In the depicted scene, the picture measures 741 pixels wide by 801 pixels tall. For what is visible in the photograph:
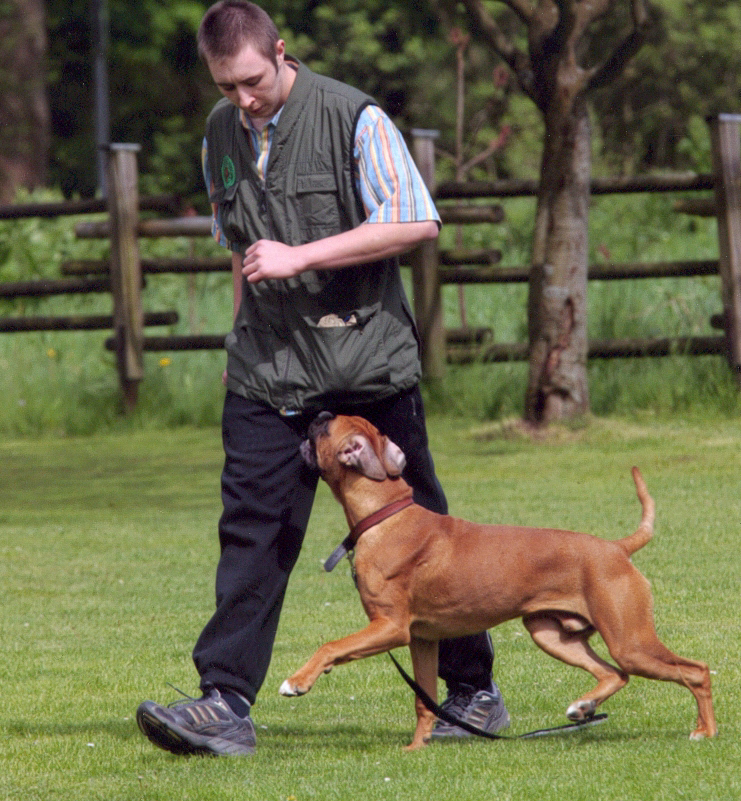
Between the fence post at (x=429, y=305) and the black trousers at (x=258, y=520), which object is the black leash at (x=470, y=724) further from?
the fence post at (x=429, y=305)

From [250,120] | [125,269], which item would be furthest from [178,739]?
[125,269]

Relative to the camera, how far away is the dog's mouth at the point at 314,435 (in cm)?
437

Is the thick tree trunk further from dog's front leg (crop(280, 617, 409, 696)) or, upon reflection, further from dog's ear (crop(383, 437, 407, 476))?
dog's front leg (crop(280, 617, 409, 696))

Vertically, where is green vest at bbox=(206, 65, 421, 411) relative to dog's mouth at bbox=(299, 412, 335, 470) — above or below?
above

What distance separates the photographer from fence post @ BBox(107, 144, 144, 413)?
13438 millimetres

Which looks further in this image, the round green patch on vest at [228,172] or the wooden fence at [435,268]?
the wooden fence at [435,268]

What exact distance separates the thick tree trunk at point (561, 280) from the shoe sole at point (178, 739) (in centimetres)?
716

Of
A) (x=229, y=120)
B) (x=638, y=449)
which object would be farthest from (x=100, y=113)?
(x=229, y=120)

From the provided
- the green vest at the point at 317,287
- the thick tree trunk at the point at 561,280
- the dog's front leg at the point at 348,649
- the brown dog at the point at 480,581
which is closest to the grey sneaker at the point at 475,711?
the brown dog at the point at 480,581

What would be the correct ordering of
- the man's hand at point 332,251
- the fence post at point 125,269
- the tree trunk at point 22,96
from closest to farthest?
the man's hand at point 332,251
the fence post at point 125,269
the tree trunk at point 22,96

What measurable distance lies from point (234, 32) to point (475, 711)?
7.10ft

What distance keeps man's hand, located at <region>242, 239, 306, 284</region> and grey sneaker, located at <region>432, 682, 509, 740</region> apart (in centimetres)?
147

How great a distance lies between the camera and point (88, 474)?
1113 centimetres

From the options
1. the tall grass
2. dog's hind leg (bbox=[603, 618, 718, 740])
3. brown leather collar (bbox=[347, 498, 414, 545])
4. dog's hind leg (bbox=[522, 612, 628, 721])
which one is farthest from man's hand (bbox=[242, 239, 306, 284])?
the tall grass
